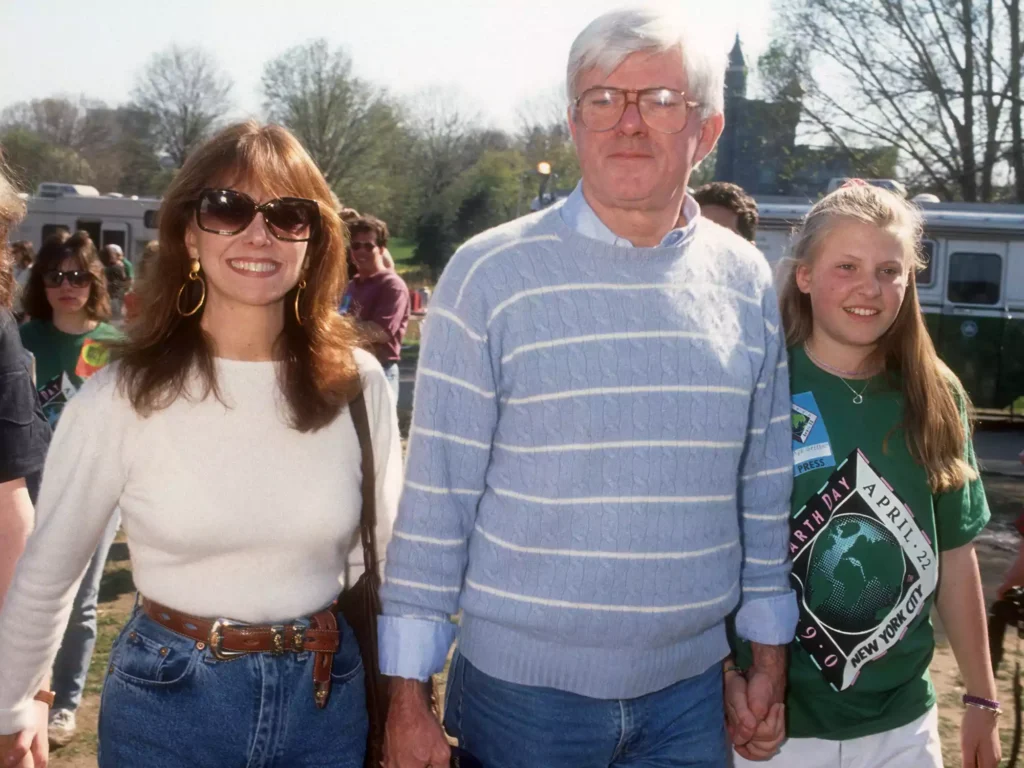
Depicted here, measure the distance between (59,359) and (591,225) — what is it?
10.9ft

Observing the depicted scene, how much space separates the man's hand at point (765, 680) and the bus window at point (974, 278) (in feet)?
44.4

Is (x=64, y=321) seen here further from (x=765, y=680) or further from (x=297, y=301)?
(x=765, y=680)

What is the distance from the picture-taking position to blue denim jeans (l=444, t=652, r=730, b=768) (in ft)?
6.30

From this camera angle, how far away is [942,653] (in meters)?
5.30

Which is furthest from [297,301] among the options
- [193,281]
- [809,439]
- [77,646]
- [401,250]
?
[401,250]

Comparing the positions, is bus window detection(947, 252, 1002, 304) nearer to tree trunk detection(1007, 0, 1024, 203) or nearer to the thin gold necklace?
tree trunk detection(1007, 0, 1024, 203)

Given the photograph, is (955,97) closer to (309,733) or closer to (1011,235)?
(1011,235)

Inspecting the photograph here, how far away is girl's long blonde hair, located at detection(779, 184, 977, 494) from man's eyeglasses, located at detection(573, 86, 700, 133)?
0.65m

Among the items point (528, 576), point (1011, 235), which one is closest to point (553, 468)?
point (528, 576)

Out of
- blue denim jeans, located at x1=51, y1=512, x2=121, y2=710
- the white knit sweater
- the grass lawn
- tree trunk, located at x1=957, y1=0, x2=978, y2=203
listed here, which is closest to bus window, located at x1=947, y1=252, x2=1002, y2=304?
tree trunk, located at x1=957, y1=0, x2=978, y2=203

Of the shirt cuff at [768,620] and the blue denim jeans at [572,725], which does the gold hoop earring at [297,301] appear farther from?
the shirt cuff at [768,620]

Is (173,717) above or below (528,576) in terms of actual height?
below

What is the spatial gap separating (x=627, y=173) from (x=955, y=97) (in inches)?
999

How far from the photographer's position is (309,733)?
202 centimetres
